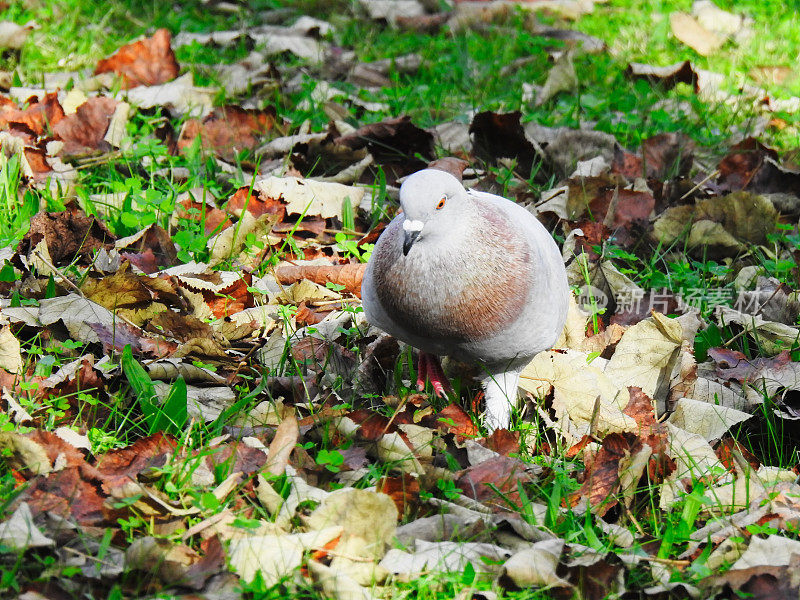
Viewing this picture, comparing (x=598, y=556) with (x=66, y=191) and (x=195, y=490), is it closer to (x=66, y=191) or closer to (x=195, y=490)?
(x=195, y=490)

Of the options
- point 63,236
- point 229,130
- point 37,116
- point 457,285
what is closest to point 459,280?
point 457,285

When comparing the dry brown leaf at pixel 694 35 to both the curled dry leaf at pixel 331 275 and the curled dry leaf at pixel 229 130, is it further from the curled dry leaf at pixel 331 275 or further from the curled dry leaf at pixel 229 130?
the curled dry leaf at pixel 331 275

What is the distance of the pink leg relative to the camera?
3.34 meters

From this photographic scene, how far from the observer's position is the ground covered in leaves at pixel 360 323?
7.98 feet

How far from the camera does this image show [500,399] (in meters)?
3.26

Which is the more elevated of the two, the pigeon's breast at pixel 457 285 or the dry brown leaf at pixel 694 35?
the pigeon's breast at pixel 457 285

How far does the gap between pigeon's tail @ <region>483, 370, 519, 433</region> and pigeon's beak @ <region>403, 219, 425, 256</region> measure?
→ 2.13ft

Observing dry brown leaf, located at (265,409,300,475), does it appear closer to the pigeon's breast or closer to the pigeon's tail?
the pigeon's breast

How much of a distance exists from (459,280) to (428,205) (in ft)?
0.81

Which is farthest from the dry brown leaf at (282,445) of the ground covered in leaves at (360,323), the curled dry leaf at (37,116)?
the curled dry leaf at (37,116)

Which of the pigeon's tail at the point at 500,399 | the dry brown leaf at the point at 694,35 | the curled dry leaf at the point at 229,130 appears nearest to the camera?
the pigeon's tail at the point at 500,399

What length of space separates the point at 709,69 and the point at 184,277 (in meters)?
3.97

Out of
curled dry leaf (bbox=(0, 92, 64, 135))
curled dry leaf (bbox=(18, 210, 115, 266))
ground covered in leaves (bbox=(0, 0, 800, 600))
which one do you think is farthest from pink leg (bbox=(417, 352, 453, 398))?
curled dry leaf (bbox=(0, 92, 64, 135))

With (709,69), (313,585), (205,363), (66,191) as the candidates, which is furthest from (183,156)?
(709,69)
